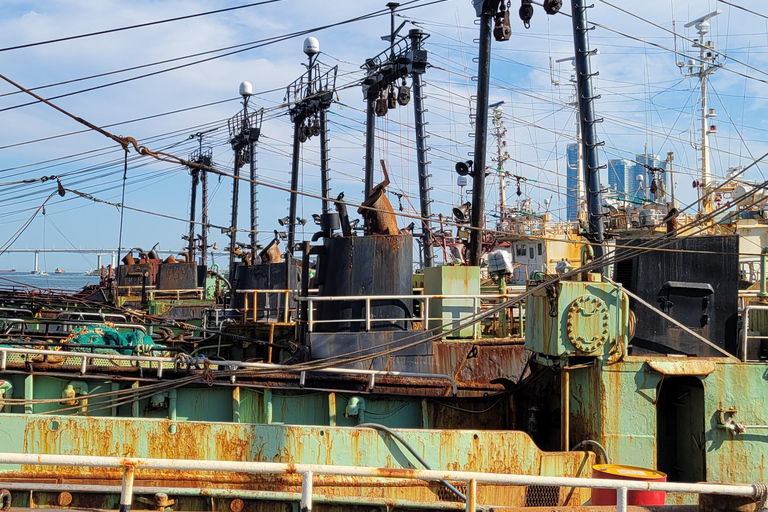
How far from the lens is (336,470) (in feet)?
17.4

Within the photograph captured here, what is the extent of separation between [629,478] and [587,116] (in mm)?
9491

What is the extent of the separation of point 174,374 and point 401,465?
13.5 ft

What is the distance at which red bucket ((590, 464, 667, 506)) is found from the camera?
706cm

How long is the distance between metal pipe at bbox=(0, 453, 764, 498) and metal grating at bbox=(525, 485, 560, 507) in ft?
8.07

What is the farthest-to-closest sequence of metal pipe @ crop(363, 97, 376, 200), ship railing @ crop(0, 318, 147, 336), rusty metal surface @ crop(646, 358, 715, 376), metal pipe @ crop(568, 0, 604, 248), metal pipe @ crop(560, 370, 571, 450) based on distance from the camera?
metal pipe @ crop(363, 97, 376, 200) < metal pipe @ crop(568, 0, 604, 248) < ship railing @ crop(0, 318, 147, 336) < metal pipe @ crop(560, 370, 571, 450) < rusty metal surface @ crop(646, 358, 715, 376)

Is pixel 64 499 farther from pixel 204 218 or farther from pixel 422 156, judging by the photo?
pixel 204 218

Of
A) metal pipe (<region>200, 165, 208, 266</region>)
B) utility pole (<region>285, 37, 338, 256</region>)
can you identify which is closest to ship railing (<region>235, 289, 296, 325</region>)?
utility pole (<region>285, 37, 338, 256</region>)

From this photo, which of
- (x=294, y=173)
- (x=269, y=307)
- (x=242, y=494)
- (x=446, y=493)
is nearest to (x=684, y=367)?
(x=446, y=493)

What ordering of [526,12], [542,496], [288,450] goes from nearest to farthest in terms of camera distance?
[542,496] → [288,450] → [526,12]

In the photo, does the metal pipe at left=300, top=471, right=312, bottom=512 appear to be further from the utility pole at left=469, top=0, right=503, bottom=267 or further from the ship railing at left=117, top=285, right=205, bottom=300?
the ship railing at left=117, top=285, right=205, bottom=300

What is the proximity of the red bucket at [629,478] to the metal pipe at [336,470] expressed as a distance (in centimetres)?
116

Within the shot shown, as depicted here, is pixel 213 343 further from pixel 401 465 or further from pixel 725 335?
pixel 725 335

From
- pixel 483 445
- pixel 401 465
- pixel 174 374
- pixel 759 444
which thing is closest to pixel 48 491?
pixel 174 374

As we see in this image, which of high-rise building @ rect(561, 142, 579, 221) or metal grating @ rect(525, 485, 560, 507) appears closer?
metal grating @ rect(525, 485, 560, 507)
